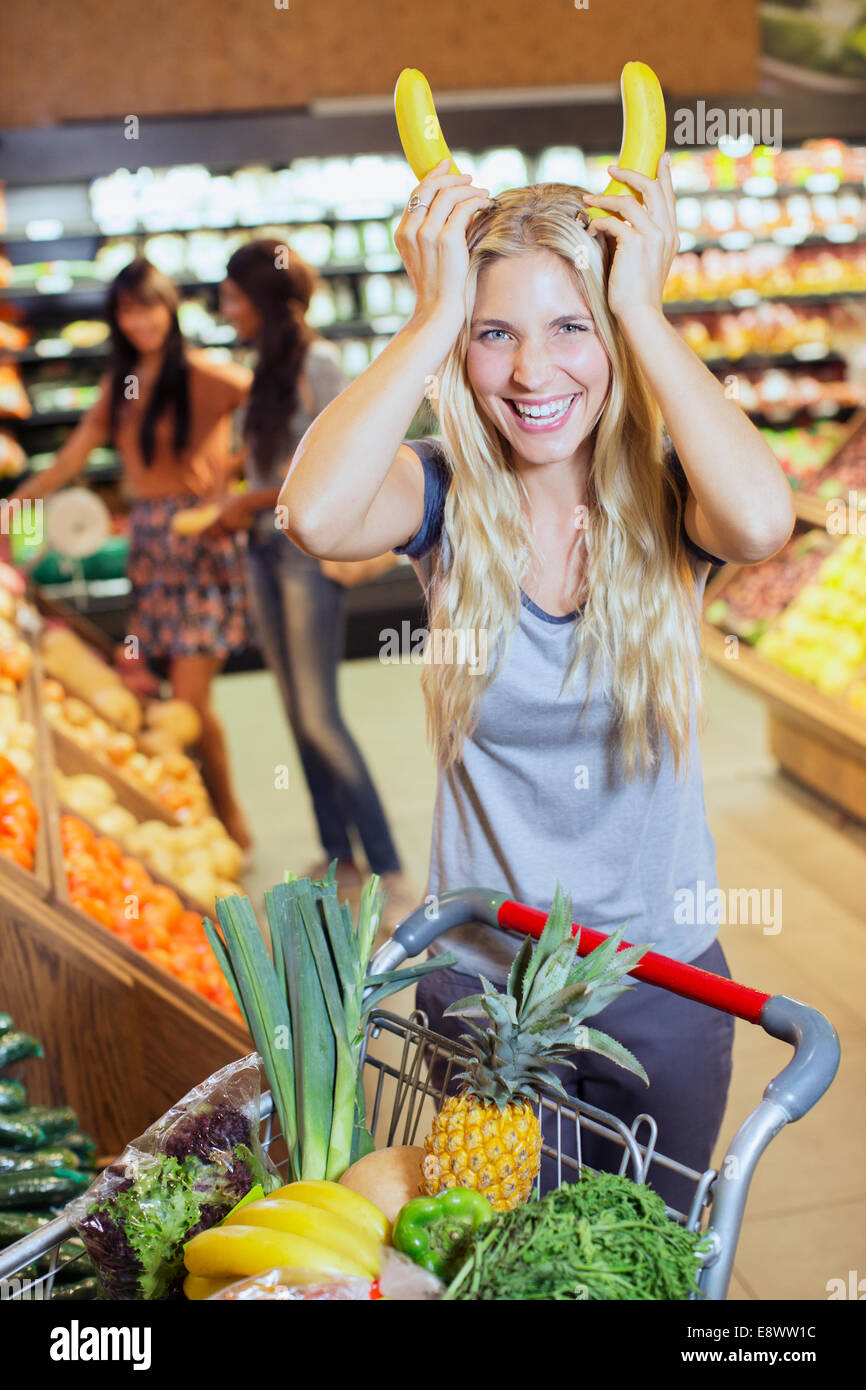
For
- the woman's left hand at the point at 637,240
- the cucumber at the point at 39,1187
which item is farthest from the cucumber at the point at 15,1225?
the woman's left hand at the point at 637,240

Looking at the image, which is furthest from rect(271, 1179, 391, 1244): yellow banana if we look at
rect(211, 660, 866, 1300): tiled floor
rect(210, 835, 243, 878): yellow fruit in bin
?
rect(210, 835, 243, 878): yellow fruit in bin

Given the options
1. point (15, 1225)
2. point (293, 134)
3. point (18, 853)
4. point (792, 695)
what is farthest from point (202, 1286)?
point (293, 134)

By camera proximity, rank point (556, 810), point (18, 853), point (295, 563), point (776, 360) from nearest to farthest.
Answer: point (556, 810)
point (18, 853)
point (295, 563)
point (776, 360)

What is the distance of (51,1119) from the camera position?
6.83 feet

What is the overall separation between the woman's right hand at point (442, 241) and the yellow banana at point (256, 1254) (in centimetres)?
89

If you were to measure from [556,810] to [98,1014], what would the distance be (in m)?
1.26

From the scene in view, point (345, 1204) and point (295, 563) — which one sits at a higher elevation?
point (295, 563)

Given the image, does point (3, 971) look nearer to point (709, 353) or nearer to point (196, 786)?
point (196, 786)

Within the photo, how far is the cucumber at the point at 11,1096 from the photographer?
209 cm

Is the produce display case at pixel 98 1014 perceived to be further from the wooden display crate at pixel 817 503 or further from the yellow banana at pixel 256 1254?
the wooden display crate at pixel 817 503

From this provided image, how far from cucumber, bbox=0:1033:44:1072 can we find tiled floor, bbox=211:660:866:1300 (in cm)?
114

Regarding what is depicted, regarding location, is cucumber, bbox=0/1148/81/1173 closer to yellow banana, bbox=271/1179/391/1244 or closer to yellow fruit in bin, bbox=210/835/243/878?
yellow banana, bbox=271/1179/391/1244

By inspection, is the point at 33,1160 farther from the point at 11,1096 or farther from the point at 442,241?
the point at 442,241

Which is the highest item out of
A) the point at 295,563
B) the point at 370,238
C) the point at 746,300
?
the point at 370,238
